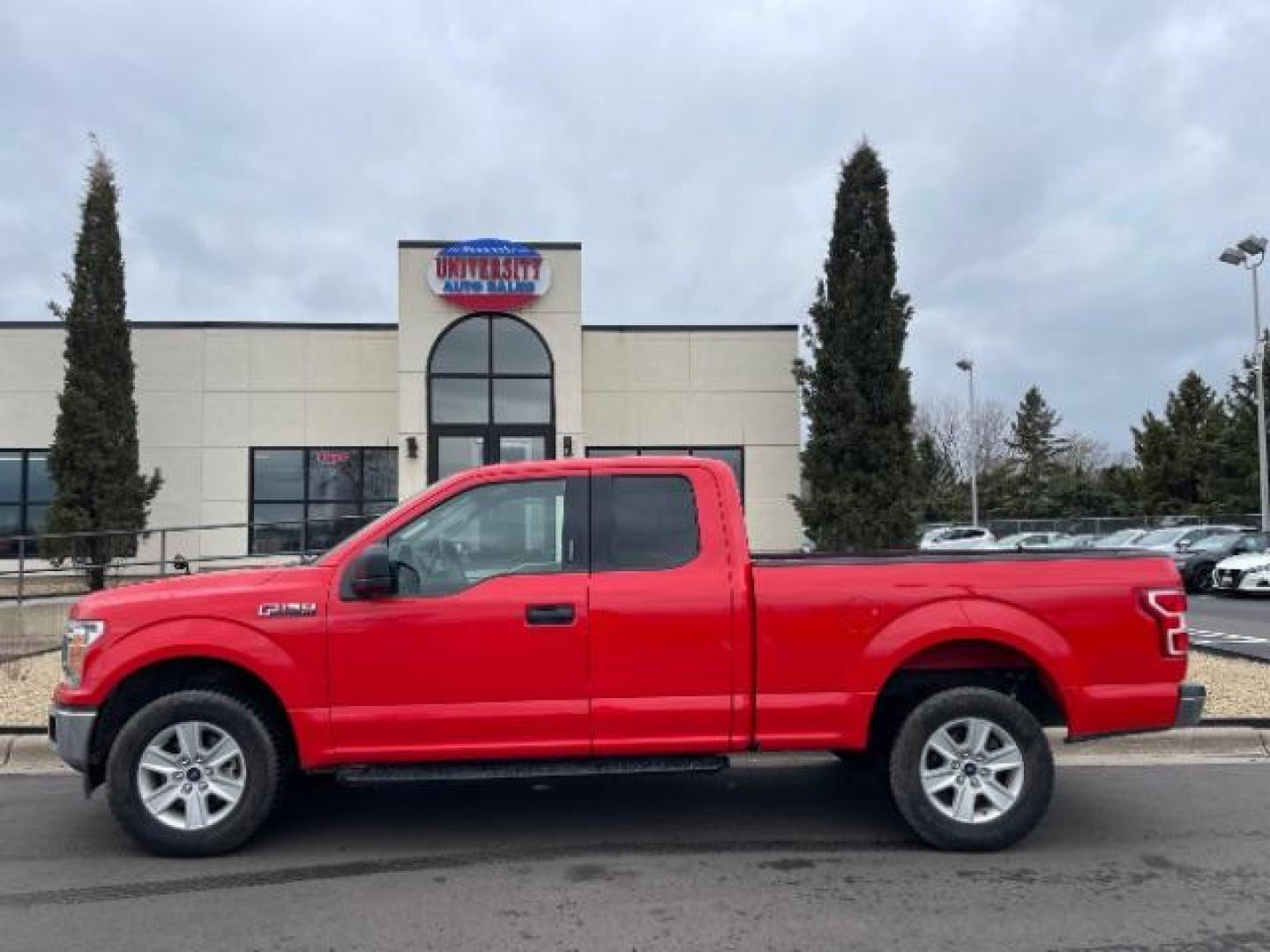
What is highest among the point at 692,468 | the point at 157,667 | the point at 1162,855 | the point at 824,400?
the point at 824,400

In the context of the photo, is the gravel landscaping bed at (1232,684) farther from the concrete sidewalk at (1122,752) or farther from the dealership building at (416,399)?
the dealership building at (416,399)

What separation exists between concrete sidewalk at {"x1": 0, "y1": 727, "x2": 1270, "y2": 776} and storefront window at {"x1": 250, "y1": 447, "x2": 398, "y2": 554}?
13436 mm

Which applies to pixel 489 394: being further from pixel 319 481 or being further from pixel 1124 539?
pixel 1124 539

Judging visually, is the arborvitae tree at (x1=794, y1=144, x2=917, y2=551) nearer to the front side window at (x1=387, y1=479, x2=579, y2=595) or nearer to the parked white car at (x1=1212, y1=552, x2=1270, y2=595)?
the front side window at (x1=387, y1=479, x2=579, y2=595)

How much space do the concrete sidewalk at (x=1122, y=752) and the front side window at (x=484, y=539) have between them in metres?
2.85

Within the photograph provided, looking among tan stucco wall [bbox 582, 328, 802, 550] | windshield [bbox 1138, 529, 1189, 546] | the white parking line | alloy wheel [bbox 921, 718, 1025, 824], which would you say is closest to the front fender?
alloy wheel [bbox 921, 718, 1025, 824]

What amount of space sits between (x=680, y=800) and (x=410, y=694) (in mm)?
2062

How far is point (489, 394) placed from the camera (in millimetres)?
20625

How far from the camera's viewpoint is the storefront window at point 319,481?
68.8ft

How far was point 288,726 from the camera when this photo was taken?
535 centimetres

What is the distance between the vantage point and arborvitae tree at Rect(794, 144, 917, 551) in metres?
13.8

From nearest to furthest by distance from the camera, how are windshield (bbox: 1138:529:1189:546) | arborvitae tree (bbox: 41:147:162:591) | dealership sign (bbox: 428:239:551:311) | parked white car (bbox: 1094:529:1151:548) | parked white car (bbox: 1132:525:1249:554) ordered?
arborvitae tree (bbox: 41:147:162:591) → dealership sign (bbox: 428:239:551:311) → parked white car (bbox: 1132:525:1249:554) → windshield (bbox: 1138:529:1189:546) → parked white car (bbox: 1094:529:1151:548)

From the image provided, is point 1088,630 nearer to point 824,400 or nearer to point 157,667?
point 157,667

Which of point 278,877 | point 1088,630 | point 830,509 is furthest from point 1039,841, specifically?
point 830,509
